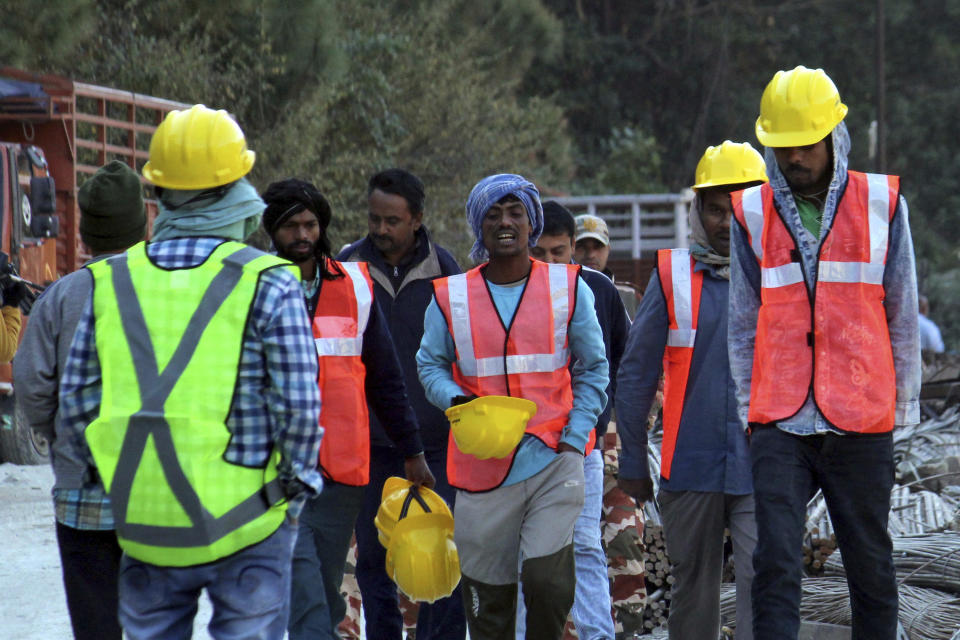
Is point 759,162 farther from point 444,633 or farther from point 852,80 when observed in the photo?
point 852,80

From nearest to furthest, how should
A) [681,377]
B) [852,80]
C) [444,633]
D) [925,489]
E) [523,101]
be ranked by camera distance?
[681,377], [444,633], [925,489], [523,101], [852,80]

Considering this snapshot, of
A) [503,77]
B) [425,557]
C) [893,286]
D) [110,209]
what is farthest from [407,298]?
[503,77]

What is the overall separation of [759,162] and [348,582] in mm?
2317

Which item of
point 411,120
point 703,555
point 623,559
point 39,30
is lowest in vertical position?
point 623,559

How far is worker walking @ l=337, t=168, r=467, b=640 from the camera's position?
6.25 m

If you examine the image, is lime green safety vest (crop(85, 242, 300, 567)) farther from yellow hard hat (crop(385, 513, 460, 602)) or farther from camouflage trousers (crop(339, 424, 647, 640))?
camouflage trousers (crop(339, 424, 647, 640))

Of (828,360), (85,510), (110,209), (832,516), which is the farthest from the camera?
(832,516)

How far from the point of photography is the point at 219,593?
3.64 meters

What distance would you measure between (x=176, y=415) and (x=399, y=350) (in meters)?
3.08

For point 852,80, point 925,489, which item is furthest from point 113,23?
point 852,80

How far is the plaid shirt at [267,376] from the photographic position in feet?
12.0

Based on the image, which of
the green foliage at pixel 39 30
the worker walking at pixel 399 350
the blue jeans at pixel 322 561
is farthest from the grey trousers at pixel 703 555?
the green foliage at pixel 39 30

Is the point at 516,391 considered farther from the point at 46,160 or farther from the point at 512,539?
the point at 46,160

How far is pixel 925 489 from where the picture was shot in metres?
9.88
